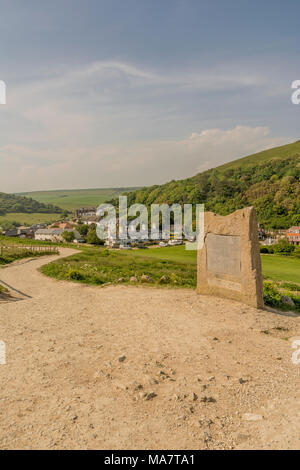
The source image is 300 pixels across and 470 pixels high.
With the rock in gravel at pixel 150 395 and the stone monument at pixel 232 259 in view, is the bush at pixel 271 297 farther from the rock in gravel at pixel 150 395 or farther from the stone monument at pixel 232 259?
the rock in gravel at pixel 150 395

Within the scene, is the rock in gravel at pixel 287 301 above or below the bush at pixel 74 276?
below

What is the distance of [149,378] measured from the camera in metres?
6.41

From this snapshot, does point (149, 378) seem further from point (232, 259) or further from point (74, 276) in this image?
point (74, 276)

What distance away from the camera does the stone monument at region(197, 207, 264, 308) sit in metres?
11.5

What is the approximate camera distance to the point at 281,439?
473 centimetres

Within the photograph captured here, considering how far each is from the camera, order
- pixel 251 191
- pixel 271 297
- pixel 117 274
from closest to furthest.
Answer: pixel 271 297, pixel 117 274, pixel 251 191

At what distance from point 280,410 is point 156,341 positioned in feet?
12.6

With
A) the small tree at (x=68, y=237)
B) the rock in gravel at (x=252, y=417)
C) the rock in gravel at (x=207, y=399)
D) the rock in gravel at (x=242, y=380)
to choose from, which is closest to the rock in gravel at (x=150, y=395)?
the rock in gravel at (x=207, y=399)

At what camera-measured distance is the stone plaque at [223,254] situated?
1210cm

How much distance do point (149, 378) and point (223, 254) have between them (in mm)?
7342

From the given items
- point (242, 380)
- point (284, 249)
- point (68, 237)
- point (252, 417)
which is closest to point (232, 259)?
point (242, 380)

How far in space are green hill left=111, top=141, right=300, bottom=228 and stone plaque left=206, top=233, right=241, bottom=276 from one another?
235ft
